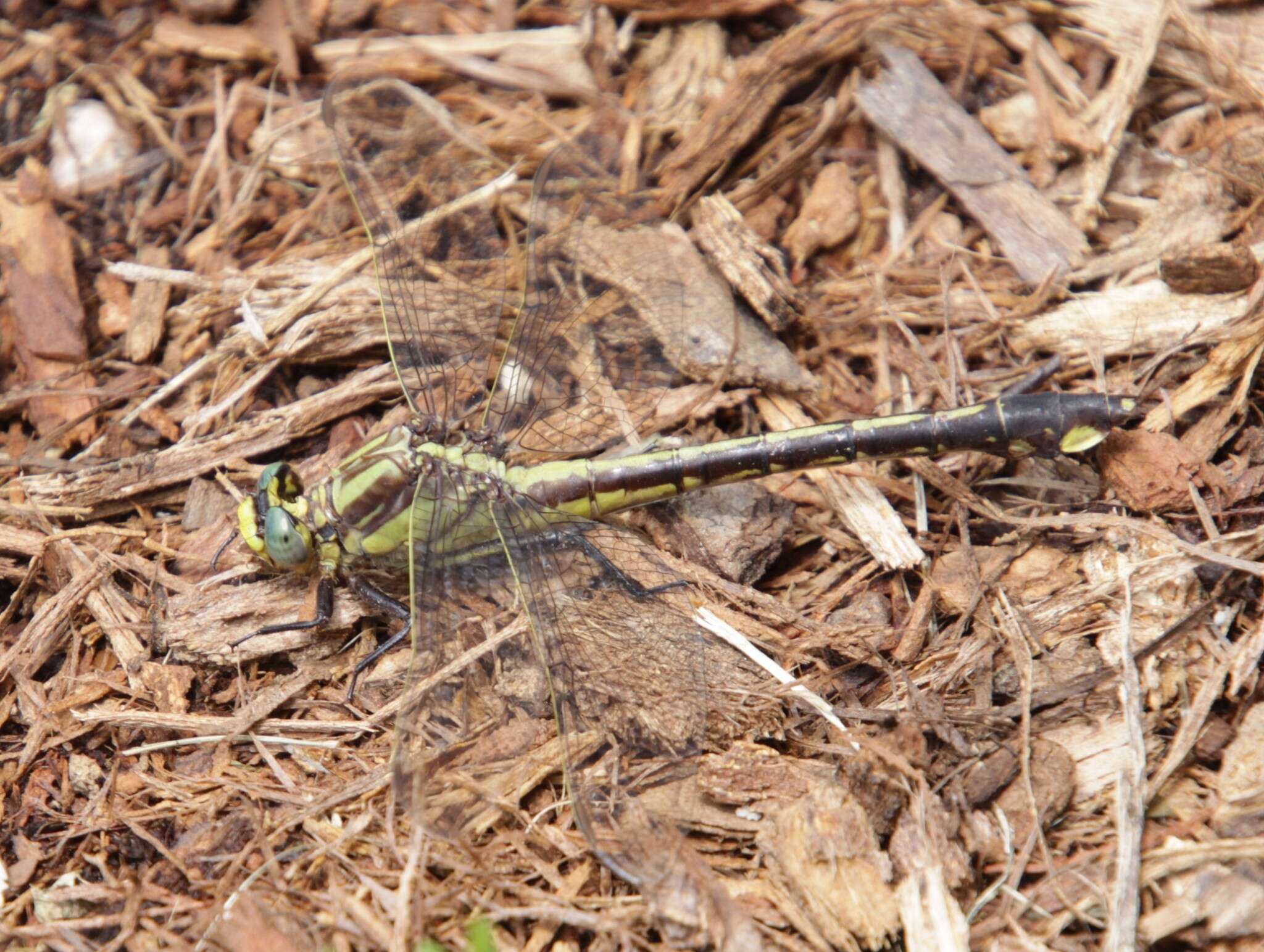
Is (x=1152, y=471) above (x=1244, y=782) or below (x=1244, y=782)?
above

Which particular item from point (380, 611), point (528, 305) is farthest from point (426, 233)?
point (380, 611)

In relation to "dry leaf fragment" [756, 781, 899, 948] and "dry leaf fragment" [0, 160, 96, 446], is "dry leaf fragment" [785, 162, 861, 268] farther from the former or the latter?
"dry leaf fragment" [0, 160, 96, 446]

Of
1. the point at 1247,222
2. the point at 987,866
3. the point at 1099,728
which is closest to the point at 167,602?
the point at 987,866

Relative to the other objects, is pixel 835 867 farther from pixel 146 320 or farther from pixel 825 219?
pixel 146 320

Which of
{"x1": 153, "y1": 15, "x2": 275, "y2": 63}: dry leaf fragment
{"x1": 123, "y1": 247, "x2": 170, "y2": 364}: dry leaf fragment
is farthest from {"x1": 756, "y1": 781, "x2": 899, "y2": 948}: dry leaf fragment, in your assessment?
{"x1": 153, "y1": 15, "x2": 275, "y2": 63}: dry leaf fragment

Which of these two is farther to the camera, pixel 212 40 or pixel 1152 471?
pixel 212 40

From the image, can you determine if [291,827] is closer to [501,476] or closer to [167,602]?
[167,602]

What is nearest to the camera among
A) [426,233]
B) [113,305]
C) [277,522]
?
[277,522]
